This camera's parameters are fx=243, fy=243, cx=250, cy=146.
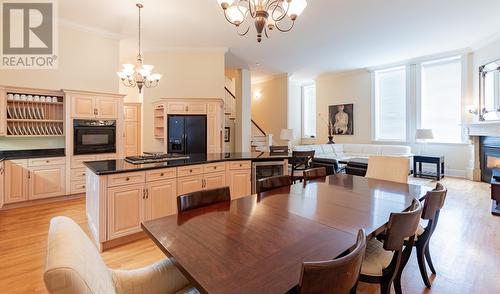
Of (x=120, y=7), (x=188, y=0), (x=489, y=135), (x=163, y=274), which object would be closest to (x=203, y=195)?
(x=163, y=274)

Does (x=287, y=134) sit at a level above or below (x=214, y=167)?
above

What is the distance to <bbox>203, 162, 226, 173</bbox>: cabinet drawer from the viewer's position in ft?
10.8

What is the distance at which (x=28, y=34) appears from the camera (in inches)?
169

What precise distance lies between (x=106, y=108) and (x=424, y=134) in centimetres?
760

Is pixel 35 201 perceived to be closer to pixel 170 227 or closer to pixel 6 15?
pixel 6 15

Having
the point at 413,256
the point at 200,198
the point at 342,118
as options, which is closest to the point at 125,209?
the point at 200,198

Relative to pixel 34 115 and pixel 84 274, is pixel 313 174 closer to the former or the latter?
pixel 84 274

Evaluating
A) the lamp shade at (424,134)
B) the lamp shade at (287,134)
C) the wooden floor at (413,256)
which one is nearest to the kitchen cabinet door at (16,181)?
the wooden floor at (413,256)

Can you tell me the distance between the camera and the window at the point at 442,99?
6473 millimetres

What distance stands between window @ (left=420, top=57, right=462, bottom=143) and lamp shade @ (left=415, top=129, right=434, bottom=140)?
2.42ft

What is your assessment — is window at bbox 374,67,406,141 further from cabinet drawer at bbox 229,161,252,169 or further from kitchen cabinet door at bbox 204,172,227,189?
kitchen cabinet door at bbox 204,172,227,189

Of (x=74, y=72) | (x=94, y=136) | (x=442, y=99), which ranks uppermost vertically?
(x=74, y=72)

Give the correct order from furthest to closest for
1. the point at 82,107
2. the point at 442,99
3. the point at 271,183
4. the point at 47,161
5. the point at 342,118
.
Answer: the point at 342,118 < the point at 442,99 < the point at 82,107 < the point at 47,161 < the point at 271,183

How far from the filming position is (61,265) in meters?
0.67
